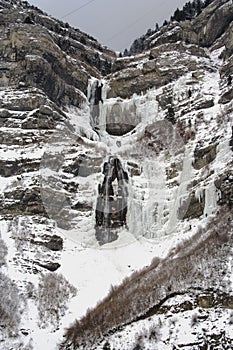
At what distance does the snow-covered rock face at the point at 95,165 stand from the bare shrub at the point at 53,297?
0.17ft

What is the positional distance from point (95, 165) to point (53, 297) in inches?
489

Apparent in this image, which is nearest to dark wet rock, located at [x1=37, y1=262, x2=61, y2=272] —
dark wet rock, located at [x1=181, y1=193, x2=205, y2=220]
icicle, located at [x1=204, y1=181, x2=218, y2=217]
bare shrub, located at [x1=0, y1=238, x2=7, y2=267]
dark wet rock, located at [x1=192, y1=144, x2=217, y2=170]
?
bare shrub, located at [x1=0, y1=238, x2=7, y2=267]

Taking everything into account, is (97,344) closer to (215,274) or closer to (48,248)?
(215,274)

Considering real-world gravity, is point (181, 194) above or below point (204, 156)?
below

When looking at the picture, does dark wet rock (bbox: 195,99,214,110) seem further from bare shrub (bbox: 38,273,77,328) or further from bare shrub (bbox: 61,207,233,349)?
bare shrub (bbox: 38,273,77,328)

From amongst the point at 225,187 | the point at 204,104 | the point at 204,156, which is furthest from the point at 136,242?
the point at 204,104

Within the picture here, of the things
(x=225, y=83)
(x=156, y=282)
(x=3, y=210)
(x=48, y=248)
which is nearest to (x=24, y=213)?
(x=3, y=210)

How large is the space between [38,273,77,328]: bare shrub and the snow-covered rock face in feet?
0.17

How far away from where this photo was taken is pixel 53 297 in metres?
24.0

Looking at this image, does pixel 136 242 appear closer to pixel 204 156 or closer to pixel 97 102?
pixel 204 156

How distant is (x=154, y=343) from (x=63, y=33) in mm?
46605

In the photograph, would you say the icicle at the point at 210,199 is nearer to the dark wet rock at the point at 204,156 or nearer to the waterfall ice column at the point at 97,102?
the dark wet rock at the point at 204,156

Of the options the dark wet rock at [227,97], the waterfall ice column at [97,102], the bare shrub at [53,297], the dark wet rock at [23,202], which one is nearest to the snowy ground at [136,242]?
the bare shrub at [53,297]

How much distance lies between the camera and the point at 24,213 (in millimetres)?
31016
